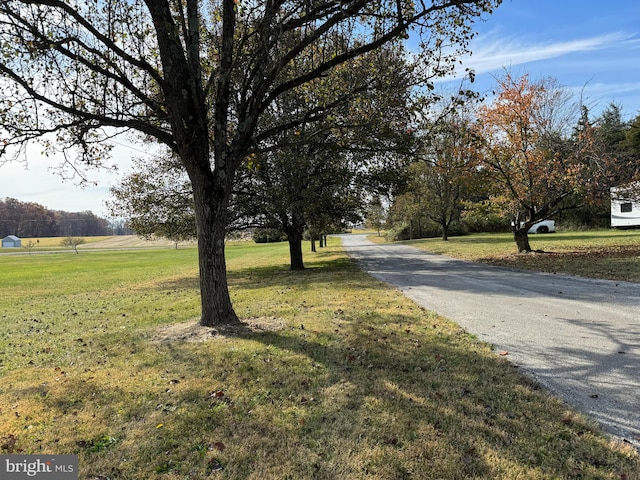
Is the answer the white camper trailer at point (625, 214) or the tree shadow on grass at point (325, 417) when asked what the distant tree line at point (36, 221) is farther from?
the tree shadow on grass at point (325, 417)

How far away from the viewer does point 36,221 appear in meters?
99.4

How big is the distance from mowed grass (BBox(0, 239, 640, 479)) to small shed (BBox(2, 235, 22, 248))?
10464 cm

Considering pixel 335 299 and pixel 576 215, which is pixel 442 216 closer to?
pixel 576 215

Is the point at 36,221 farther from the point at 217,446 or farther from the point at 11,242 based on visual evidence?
Answer: the point at 217,446

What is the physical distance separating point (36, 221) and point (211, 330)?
117 meters

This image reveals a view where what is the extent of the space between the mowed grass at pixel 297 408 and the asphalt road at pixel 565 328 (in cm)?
31

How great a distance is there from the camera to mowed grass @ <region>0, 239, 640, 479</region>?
2.68 meters

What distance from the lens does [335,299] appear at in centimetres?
909

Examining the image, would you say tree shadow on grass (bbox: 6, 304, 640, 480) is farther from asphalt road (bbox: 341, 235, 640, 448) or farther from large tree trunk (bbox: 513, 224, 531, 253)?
large tree trunk (bbox: 513, 224, 531, 253)

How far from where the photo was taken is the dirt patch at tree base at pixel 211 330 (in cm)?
615

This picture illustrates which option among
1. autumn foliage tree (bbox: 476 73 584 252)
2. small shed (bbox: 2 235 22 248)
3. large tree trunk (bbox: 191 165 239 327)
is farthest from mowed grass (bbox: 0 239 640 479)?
small shed (bbox: 2 235 22 248)

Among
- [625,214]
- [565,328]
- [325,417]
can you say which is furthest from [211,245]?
[625,214]

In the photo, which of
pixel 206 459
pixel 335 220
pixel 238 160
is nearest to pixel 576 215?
pixel 335 220

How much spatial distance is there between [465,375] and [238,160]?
15.9 feet
